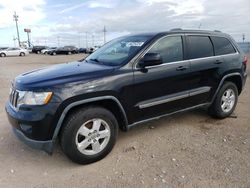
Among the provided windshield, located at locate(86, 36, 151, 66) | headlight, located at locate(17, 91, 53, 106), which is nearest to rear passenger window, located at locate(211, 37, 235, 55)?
windshield, located at locate(86, 36, 151, 66)

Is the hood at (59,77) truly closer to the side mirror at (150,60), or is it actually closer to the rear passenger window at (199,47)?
the side mirror at (150,60)

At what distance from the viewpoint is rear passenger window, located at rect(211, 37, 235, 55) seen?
4.82 meters

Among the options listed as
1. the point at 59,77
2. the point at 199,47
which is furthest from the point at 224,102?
the point at 59,77

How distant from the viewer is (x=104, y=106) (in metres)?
3.58

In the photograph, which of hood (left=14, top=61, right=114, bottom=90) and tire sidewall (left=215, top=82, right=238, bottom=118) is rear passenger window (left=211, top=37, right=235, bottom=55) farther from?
hood (left=14, top=61, right=114, bottom=90)

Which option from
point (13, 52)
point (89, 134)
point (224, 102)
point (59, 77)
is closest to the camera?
point (59, 77)

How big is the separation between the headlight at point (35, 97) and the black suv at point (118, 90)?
0.04 feet

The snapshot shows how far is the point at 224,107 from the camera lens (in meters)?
5.02

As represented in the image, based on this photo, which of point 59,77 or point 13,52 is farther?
point 13,52

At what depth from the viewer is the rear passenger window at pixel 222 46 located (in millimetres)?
4818

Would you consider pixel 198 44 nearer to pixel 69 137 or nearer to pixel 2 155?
pixel 69 137

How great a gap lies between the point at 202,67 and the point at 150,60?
127cm

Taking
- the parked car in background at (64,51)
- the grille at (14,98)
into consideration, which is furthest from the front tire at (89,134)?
the parked car in background at (64,51)

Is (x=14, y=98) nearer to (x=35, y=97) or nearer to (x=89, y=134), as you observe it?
(x=35, y=97)
